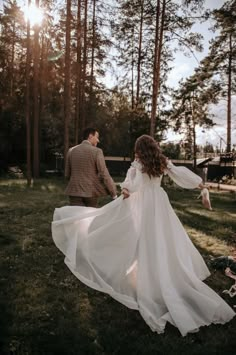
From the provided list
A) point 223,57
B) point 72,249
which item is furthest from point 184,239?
point 223,57

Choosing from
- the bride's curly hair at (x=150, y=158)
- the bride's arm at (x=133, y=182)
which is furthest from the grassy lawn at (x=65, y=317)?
the bride's curly hair at (x=150, y=158)

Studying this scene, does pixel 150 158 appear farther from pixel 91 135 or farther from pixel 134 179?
pixel 91 135

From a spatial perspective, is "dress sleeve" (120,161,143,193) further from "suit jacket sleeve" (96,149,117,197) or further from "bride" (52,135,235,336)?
"suit jacket sleeve" (96,149,117,197)

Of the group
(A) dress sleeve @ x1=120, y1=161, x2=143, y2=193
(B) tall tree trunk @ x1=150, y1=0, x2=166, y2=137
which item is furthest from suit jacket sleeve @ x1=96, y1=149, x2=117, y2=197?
(B) tall tree trunk @ x1=150, y1=0, x2=166, y2=137

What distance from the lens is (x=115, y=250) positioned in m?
5.56

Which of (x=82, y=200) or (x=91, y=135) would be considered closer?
(x=91, y=135)

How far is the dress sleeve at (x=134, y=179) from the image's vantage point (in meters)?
5.49

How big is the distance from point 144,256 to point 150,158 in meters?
1.37

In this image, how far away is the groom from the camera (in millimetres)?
7484

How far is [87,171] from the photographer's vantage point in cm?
751

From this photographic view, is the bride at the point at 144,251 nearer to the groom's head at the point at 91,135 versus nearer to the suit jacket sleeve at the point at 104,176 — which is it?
the suit jacket sleeve at the point at 104,176

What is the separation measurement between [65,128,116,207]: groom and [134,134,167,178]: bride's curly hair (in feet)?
6.45

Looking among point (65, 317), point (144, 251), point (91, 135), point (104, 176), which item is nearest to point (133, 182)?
point (144, 251)

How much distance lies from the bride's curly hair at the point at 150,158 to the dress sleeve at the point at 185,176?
16 centimetres
